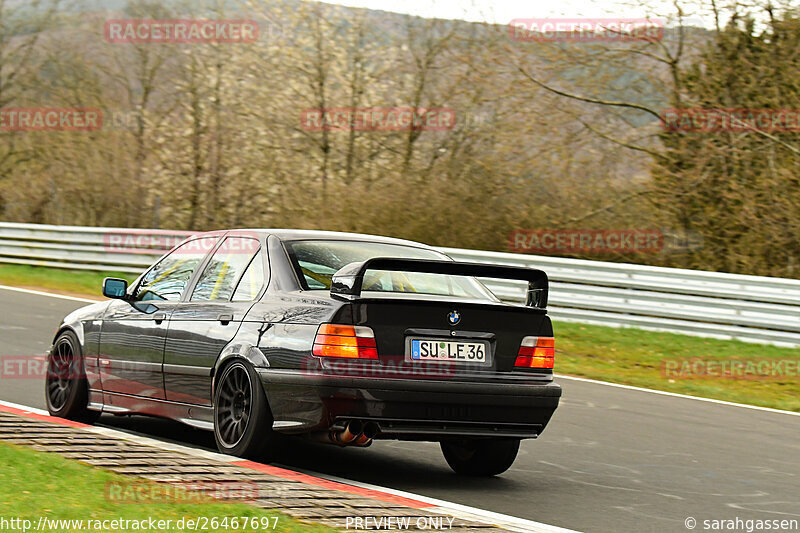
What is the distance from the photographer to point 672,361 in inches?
568

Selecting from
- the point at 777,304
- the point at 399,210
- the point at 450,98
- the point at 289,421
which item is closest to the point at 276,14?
the point at 450,98

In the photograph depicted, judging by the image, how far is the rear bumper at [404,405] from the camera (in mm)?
6355

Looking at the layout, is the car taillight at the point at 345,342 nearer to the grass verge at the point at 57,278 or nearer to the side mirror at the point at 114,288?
the side mirror at the point at 114,288

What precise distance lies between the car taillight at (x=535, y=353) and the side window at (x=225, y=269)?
74.2 inches

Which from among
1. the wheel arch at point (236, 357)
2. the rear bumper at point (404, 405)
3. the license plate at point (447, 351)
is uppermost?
the license plate at point (447, 351)

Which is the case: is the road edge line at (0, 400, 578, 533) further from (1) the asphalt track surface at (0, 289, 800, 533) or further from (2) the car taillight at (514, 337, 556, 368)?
(2) the car taillight at (514, 337, 556, 368)

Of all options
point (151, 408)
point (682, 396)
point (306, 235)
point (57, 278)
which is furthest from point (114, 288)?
point (57, 278)

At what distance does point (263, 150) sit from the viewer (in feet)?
89.0

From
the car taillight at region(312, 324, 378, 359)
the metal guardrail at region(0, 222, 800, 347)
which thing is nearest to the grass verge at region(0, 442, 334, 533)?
the car taillight at region(312, 324, 378, 359)

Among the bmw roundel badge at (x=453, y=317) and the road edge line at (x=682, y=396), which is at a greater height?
the bmw roundel badge at (x=453, y=317)

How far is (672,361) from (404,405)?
877 centimetres

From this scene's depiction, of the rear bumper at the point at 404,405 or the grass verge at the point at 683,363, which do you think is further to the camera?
the grass verge at the point at 683,363

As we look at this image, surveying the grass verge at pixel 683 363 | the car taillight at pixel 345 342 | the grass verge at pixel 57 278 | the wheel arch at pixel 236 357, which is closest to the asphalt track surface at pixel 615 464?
the wheel arch at pixel 236 357

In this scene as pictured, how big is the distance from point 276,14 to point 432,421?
77.7 feet
